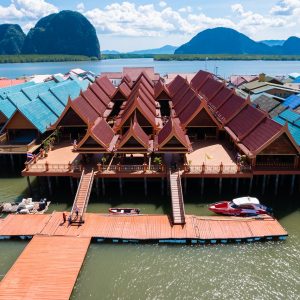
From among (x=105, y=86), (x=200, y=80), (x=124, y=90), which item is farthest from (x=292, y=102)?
(x=105, y=86)

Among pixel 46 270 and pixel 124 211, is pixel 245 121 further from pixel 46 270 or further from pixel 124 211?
pixel 46 270

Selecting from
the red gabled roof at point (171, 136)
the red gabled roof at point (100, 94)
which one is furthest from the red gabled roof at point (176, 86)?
the red gabled roof at point (171, 136)

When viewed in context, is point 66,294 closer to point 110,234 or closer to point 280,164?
point 110,234

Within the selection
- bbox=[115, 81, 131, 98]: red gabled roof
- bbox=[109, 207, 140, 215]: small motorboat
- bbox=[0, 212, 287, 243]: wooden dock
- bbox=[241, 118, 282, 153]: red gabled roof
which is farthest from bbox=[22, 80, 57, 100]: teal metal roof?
bbox=[241, 118, 282, 153]: red gabled roof

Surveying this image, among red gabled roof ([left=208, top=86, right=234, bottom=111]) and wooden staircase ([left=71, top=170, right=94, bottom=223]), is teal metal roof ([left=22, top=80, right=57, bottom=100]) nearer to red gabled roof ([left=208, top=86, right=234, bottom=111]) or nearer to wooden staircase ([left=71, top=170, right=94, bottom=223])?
wooden staircase ([left=71, top=170, right=94, bottom=223])

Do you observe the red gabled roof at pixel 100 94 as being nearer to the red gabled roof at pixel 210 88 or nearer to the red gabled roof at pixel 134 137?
the red gabled roof at pixel 210 88

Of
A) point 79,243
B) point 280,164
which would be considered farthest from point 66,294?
point 280,164
